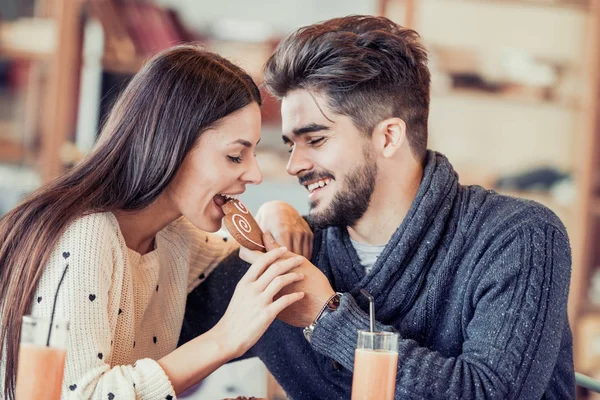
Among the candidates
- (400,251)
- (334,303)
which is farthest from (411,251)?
(334,303)

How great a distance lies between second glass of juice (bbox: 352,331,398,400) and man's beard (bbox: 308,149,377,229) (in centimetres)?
70

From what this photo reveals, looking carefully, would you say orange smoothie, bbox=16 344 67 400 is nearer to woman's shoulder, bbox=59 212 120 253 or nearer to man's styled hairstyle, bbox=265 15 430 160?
woman's shoulder, bbox=59 212 120 253

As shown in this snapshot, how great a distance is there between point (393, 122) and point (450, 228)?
316 millimetres

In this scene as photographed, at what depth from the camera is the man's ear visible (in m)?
2.12

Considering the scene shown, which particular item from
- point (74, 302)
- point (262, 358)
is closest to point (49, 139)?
point (262, 358)

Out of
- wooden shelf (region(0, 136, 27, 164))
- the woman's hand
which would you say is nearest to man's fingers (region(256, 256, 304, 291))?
the woman's hand

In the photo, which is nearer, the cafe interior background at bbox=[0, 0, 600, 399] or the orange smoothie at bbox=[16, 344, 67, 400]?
the orange smoothie at bbox=[16, 344, 67, 400]

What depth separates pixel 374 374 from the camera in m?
1.43

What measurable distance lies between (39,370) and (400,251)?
950 mm

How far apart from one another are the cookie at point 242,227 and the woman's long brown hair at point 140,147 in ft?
0.54

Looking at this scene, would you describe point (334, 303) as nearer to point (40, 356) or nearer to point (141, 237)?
point (141, 237)

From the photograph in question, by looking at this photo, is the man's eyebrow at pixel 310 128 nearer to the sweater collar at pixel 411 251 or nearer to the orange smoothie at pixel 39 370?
the sweater collar at pixel 411 251

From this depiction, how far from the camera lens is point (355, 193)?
2105 mm

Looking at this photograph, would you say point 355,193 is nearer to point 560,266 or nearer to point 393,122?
point 393,122
